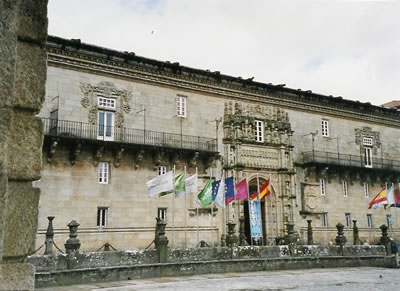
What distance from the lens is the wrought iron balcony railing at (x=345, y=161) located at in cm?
2958

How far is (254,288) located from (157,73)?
14.9 meters

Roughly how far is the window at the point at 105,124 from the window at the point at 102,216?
11.3 ft

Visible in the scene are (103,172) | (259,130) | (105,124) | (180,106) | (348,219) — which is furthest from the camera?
(348,219)

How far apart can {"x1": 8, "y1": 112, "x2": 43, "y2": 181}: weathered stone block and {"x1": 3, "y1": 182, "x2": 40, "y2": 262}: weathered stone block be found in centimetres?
8

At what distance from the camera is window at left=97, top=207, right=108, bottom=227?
71.4 ft

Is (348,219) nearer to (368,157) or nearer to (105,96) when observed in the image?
(368,157)

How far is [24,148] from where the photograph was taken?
3.36 meters

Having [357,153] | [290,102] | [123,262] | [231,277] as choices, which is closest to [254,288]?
[231,277]

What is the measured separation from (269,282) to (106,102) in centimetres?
1284

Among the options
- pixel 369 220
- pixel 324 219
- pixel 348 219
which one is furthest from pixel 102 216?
pixel 369 220

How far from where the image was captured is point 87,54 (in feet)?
73.8

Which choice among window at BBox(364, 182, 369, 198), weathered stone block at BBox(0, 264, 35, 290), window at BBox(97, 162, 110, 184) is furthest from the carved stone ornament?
weathered stone block at BBox(0, 264, 35, 290)

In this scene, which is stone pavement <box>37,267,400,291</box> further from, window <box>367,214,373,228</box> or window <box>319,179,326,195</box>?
window <box>367,214,373,228</box>

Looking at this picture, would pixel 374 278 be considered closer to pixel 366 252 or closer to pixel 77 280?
pixel 366 252
